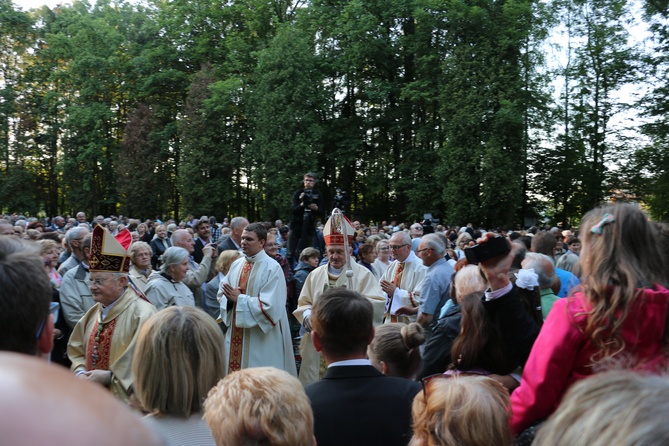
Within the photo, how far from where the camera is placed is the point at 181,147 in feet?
121

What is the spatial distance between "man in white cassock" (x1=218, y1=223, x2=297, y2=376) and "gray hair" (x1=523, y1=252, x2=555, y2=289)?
280 cm

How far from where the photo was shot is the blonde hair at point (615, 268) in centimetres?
256

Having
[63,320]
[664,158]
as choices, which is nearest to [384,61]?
[664,158]

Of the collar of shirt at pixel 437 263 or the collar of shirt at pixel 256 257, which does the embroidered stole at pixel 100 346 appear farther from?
the collar of shirt at pixel 437 263

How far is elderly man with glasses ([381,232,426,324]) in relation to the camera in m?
7.58

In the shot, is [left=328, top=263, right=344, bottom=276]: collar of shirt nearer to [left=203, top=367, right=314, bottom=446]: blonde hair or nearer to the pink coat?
the pink coat

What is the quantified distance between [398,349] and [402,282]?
4375 millimetres

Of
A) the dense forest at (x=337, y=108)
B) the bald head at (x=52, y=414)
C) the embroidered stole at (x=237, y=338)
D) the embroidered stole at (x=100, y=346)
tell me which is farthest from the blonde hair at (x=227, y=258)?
the dense forest at (x=337, y=108)

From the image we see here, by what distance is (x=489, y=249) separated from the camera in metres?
3.24

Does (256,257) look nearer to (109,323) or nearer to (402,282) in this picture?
(402,282)

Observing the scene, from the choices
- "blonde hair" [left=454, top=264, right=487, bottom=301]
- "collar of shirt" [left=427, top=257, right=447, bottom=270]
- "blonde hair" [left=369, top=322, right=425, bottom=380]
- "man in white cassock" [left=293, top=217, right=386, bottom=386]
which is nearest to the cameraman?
"man in white cassock" [left=293, top=217, right=386, bottom=386]

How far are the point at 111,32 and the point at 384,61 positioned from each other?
59.4 feet

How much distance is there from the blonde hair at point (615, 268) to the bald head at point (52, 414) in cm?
231

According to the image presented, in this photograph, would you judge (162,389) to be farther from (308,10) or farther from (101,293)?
(308,10)
